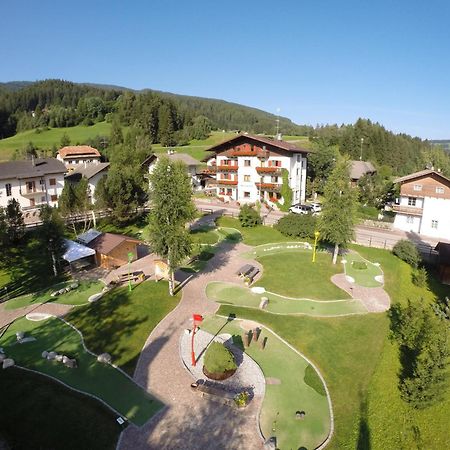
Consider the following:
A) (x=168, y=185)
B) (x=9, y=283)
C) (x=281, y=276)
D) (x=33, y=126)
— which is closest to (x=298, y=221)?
(x=281, y=276)

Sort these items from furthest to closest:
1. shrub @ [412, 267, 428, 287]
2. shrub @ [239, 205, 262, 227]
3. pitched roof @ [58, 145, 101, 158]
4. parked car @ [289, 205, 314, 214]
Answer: pitched roof @ [58, 145, 101, 158] → parked car @ [289, 205, 314, 214] → shrub @ [239, 205, 262, 227] → shrub @ [412, 267, 428, 287]

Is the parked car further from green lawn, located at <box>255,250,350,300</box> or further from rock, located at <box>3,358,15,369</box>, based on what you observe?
rock, located at <box>3,358,15,369</box>

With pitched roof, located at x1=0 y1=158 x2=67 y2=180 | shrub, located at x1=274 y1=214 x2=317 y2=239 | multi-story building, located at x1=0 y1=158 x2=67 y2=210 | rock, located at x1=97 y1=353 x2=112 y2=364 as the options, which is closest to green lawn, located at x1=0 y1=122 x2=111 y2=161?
pitched roof, located at x1=0 y1=158 x2=67 y2=180

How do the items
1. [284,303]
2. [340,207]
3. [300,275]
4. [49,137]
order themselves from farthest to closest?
1. [49,137]
2. [340,207]
3. [300,275]
4. [284,303]

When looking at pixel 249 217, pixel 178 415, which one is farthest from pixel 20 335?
pixel 249 217

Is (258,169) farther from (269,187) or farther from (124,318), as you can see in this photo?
(124,318)

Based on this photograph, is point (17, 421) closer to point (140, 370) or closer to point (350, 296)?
point (140, 370)

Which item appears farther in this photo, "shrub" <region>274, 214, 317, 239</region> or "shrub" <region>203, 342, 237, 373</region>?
"shrub" <region>274, 214, 317, 239</region>
